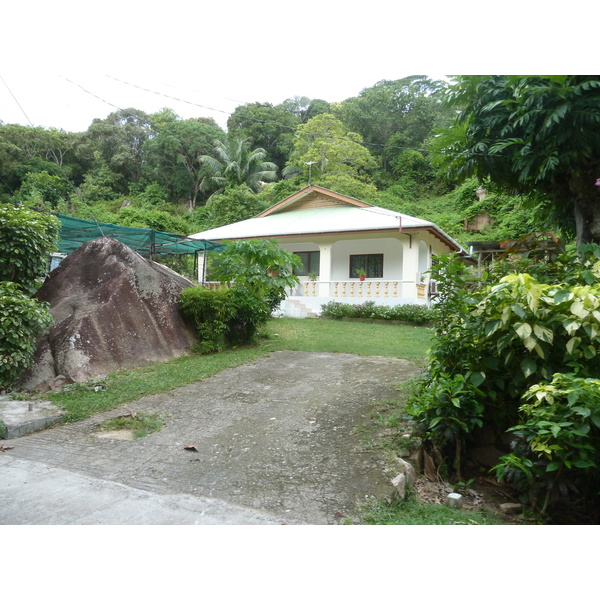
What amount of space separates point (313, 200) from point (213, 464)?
15.6 metres

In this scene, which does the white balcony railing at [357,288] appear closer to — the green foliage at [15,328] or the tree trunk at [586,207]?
the tree trunk at [586,207]

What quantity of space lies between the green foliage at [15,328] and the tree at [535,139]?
477 cm

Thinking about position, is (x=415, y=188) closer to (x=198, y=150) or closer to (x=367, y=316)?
(x=198, y=150)

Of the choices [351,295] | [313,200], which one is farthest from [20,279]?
[313,200]

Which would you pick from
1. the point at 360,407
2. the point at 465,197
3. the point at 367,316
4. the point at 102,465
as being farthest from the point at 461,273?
the point at 465,197

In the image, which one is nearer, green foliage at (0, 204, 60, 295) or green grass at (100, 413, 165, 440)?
green grass at (100, 413, 165, 440)

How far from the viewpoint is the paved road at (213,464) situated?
2762 millimetres

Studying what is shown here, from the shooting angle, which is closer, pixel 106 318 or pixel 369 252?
pixel 106 318

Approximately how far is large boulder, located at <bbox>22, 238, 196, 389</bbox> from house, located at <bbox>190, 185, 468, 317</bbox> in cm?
591

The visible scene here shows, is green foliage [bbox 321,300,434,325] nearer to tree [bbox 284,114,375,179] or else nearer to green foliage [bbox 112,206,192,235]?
tree [bbox 284,114,375,179]

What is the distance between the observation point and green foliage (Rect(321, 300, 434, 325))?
42.9 feet

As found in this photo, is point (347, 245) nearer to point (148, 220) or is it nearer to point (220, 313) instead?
point (220, 313)

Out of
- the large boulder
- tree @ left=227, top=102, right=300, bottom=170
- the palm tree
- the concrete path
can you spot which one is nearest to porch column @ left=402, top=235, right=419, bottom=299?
the large boulder

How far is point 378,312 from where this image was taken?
44.6ft
